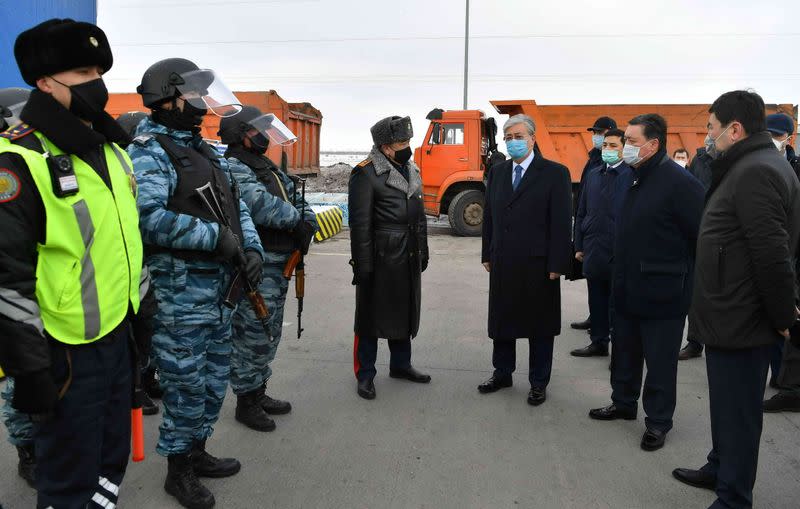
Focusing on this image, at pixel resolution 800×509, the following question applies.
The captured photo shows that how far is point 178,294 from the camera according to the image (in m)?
2.71

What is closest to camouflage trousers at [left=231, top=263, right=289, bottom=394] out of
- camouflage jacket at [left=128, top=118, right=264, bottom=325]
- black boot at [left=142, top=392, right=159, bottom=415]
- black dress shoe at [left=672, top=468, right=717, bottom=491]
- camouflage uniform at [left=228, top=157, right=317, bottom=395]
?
camouflage uniform at [left=228, top=157, right=317, bottom=395]

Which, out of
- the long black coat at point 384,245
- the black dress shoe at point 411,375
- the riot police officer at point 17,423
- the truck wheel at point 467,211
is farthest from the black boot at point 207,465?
the truck wheel at point 467,211

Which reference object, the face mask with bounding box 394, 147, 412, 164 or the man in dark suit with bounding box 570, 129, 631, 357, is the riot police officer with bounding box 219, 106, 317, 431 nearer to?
the face mask with bounding box 394, 147, 412, 164

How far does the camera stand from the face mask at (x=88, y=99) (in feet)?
6.64

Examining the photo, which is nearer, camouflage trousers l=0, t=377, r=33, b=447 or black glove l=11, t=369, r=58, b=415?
black glove l=11, t=369, r=58, b=415

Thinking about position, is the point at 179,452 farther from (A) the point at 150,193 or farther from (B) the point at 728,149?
(B) the point at 728,149

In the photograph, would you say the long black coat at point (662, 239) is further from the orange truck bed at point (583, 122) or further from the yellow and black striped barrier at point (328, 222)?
the orange truck bed at point (583, 122)

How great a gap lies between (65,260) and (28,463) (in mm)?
1571

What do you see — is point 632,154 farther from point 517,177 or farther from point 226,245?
point 226,245

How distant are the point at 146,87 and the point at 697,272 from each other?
257cm

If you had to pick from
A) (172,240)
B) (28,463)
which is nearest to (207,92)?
(172,240)

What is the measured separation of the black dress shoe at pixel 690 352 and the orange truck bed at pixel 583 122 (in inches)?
348

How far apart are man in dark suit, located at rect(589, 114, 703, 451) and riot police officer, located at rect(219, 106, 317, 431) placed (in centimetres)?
190

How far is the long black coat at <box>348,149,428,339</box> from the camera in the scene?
4.14m
